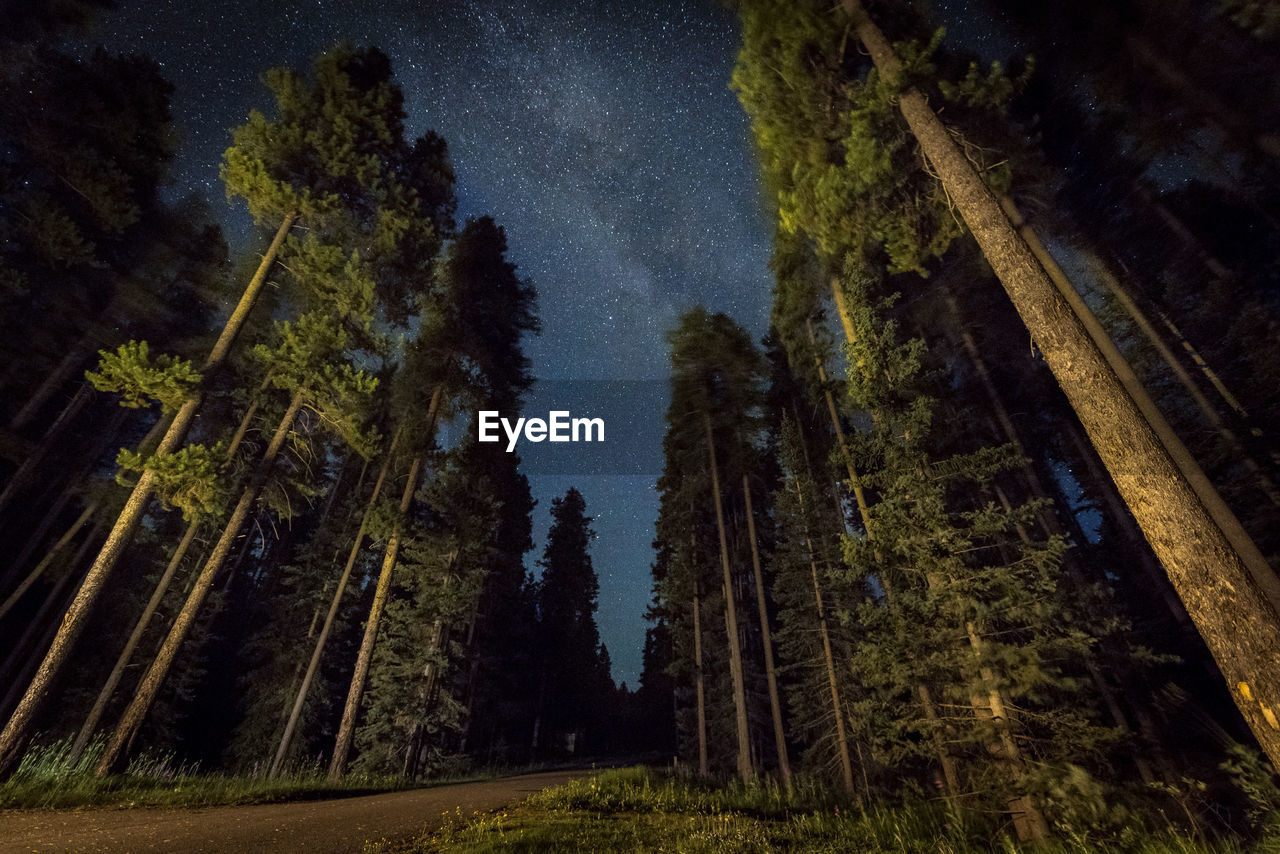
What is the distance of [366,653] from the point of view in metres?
12.6

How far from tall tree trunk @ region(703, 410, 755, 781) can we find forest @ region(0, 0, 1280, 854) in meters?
0.26

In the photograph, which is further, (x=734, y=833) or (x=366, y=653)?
(x=366, y=653)

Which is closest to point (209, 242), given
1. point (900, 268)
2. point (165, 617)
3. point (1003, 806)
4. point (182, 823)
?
point (165, 617)

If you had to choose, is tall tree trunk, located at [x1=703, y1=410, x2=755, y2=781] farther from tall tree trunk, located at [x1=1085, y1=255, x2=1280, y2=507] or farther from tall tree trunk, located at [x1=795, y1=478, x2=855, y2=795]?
tall tree trunk, located at [x1=1085, y1=255, x2=1280, y2=507]

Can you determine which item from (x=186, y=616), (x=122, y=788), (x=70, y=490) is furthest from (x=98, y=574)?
(x=70, y=490)

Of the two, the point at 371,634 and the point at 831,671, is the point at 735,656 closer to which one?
the point at 831,671

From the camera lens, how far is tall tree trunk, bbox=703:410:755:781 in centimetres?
1430

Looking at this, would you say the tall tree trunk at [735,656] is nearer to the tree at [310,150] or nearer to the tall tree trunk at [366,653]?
the tall tree trunk at [366,653]

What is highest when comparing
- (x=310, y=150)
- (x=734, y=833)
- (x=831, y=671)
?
(x=310, y=150)

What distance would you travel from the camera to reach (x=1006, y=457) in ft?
22.6

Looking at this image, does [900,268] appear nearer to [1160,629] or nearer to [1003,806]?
[1003,806]

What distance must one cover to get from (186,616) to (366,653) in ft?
13.7

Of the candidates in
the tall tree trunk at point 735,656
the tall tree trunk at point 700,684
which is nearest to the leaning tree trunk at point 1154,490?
the tall tree trunk at point 735,656

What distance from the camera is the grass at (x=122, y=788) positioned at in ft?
21.3
